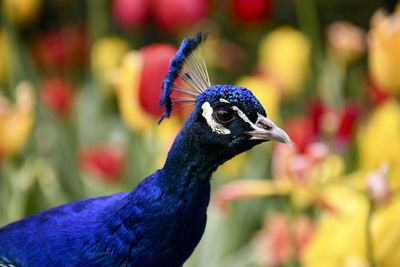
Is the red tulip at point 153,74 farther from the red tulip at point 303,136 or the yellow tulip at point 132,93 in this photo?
the red tulip at point 303,136

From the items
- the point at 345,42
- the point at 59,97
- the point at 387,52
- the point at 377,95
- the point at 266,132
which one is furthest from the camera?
the point at 59,97

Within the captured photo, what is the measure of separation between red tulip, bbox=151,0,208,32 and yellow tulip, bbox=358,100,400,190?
24 centimetres

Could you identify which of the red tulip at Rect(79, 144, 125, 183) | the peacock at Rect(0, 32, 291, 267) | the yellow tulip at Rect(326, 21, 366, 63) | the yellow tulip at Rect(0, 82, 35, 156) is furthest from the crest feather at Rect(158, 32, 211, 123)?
the yellow tulip at Rect(326, 21, 366, 63)

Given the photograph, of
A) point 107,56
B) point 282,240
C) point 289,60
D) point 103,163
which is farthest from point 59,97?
point 282,240

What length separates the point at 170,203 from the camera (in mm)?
309

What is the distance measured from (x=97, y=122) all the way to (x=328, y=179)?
0.48 meters

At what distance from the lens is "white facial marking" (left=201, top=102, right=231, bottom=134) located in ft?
0.91

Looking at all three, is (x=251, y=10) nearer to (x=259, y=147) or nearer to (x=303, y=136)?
(x=259, y=147)

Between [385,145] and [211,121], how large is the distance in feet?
1.08

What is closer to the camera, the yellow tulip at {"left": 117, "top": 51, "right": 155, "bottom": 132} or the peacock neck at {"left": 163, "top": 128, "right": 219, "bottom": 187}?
the peacock neck at {"left": 163, "top": 128, "right": 219, "bottom": 187}

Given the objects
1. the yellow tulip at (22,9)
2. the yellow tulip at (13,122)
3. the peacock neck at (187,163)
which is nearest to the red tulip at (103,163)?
the yellow tulip at (13,122)

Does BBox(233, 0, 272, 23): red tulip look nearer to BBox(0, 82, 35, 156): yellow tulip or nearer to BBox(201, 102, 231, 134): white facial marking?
BBox(0, 82, 35, 156): yellow tulip

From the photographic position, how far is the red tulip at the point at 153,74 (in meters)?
0.48

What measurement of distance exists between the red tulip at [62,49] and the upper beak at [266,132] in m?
0.76
